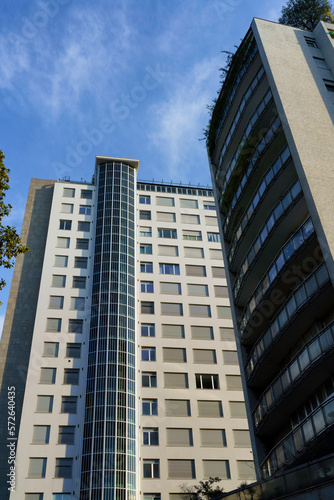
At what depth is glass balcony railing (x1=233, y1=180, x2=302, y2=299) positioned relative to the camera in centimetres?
1879

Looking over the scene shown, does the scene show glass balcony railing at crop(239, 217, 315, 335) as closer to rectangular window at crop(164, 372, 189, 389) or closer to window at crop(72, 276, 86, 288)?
rectangular window at crop(164, 372, 189, 389)

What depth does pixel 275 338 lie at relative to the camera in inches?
744

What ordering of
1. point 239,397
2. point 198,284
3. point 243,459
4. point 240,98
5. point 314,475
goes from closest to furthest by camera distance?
1. point 314,475
2. point 240,98
3. point 243,459
4. point 239,397
5. point 198,284

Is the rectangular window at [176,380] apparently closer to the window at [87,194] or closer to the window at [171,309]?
the window at [171,309]

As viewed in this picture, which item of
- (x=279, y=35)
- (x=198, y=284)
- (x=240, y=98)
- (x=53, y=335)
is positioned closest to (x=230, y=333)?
(x=198, y=284)

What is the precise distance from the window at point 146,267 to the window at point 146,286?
122 centimetres

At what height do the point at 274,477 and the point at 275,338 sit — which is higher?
the point at 275,338

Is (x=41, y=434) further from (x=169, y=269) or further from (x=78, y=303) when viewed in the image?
(x=169, y=269)

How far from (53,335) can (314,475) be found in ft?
103

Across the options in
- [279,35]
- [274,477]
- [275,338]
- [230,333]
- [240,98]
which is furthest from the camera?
[230,333]

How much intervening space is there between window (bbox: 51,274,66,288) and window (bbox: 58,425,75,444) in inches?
493

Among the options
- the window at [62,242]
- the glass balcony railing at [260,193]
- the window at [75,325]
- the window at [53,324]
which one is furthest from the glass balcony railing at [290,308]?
the window at [62,242]

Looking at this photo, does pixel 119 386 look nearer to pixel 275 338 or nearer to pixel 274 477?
pixel 275 338

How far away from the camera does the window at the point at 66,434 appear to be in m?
35.6
